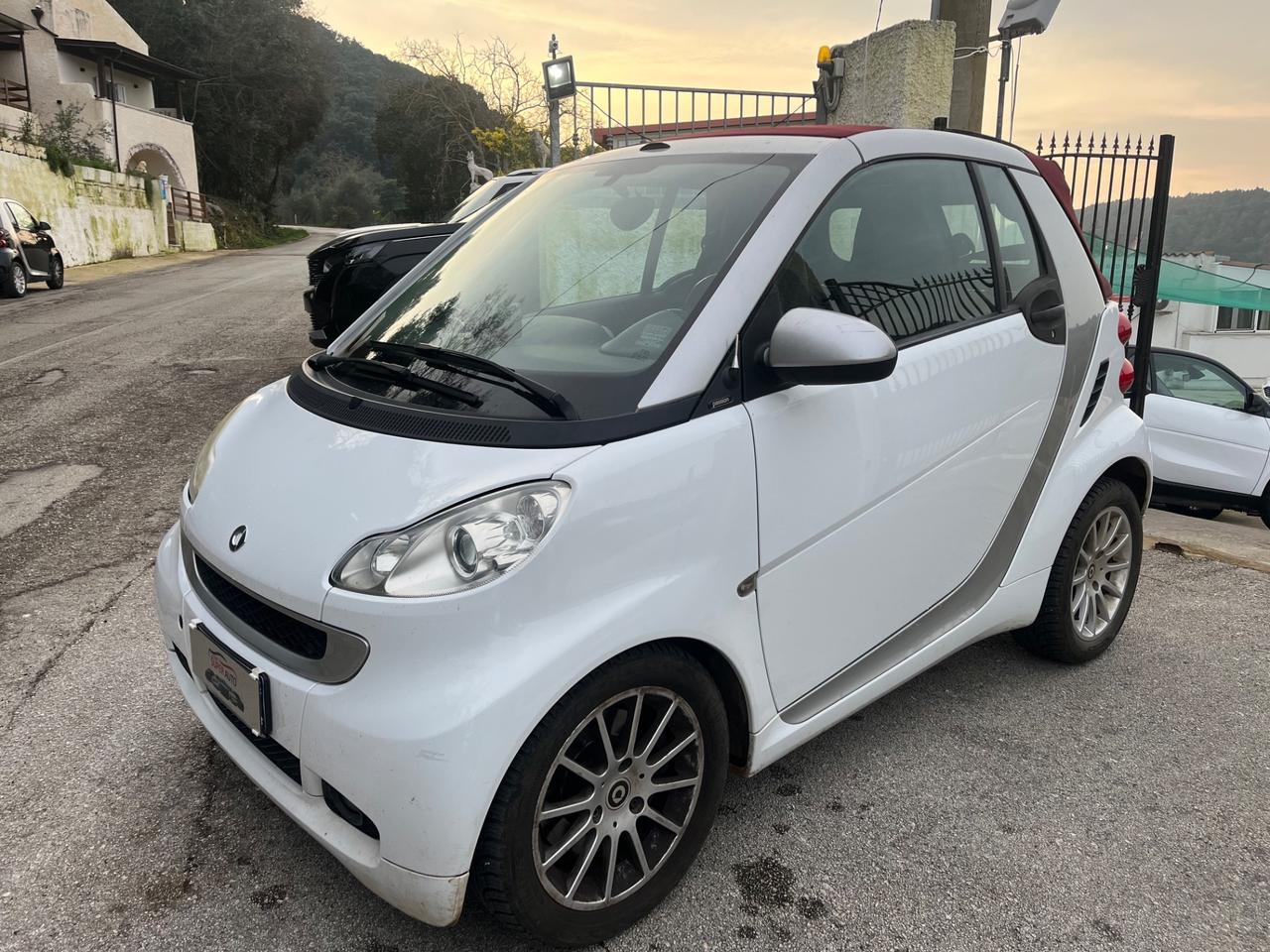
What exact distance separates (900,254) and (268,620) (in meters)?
1.92

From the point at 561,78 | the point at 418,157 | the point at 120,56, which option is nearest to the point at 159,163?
the point at 120,56

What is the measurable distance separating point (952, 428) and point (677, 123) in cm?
673

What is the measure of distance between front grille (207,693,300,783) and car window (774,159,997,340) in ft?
5.07

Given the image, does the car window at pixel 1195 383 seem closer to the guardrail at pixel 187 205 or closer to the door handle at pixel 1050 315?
the door handle at pixel 1050 315

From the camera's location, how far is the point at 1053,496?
3.11 metres

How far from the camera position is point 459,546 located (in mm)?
1883

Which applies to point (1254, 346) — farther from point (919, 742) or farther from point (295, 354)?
point (919, 742)

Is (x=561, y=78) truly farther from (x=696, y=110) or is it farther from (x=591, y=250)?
(x=591, y=250)

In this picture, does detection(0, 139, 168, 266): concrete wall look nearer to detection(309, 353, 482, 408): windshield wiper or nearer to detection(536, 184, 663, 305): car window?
detection(309, 353, 482, 408): windshield wiper

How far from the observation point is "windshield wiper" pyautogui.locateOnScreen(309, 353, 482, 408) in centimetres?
221

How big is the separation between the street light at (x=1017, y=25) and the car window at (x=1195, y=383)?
345 centimetres

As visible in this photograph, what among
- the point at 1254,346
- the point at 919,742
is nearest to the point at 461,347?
the point at 919,742

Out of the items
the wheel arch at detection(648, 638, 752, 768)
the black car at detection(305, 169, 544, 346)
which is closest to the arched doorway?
the black car at detection(305, 169, 544, 346)

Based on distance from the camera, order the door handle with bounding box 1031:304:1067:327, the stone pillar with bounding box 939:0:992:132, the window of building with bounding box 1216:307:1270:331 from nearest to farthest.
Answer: the door handle with bounding box 1031:304:1067:327, the stone pillar with bounding box 939:0:992:132, the window of building with bounding box 1216:307:1270:331
